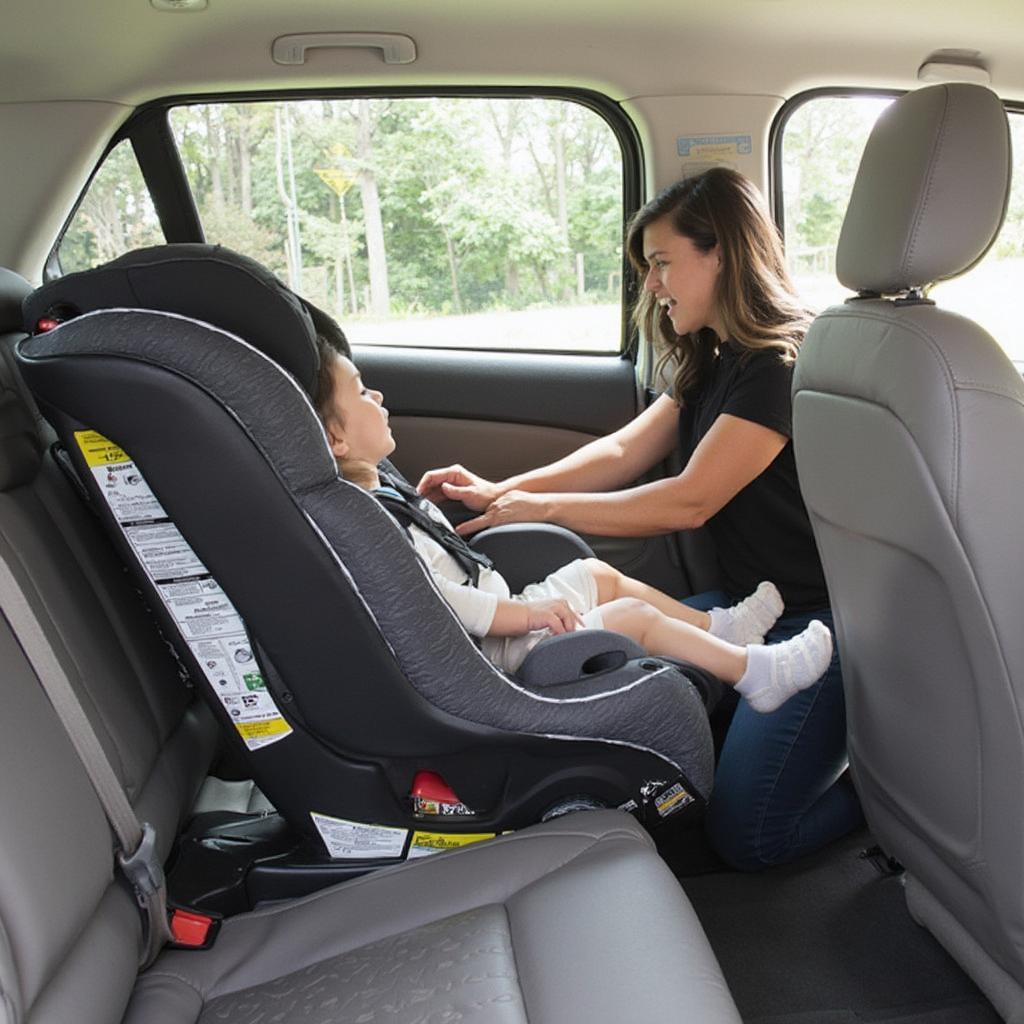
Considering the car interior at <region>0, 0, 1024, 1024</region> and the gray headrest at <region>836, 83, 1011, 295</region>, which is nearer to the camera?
the car interior at <region>0, 0, 1024, 1024</region>

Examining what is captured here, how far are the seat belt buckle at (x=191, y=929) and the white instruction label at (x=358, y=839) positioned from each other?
205 millimetres

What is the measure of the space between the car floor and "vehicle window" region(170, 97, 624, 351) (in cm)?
134

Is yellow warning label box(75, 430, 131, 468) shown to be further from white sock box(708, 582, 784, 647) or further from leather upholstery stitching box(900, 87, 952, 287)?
white sock box(708, 582, 784, 647)

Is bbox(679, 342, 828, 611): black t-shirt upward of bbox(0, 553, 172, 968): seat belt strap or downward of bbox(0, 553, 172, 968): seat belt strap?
downward

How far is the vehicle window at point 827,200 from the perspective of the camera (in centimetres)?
256

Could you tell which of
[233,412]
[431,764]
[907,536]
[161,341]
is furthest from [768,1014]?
[161,341]

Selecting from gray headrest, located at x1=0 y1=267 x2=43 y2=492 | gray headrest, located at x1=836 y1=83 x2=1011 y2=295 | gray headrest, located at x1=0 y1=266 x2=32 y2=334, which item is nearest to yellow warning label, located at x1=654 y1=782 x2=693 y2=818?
gray headrest, located at x1=836 y1=83 x2=1011 y2=295

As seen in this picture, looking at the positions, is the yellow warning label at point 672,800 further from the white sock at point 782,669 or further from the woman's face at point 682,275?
the woman's face at point 682,275

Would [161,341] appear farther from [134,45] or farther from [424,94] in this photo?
[424,94]

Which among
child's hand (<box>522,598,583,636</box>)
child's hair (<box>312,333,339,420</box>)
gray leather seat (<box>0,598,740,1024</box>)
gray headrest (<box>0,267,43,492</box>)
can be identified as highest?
gray headrest (<box>0,267,43,492</box>)

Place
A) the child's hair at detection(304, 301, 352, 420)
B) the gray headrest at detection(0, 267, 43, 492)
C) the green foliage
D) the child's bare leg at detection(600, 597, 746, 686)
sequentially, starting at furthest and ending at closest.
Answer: the green foliage → the child's bare leg at detection(600, 597, 746, 686) → the child's hair at detection(304, 301, 352, 420) → the gray headrest at detection(0, 267, 43, 492)

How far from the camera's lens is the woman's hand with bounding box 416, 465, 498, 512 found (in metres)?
2.39

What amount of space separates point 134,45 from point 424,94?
24.6 inches

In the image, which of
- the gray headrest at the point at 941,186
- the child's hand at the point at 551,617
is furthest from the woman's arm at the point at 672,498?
the gray headrest at the point at 941,186
